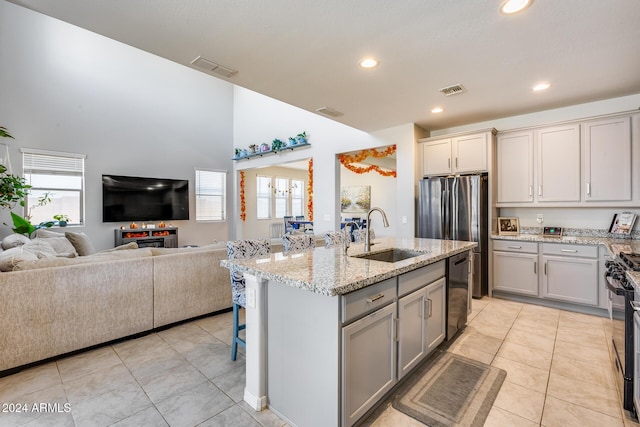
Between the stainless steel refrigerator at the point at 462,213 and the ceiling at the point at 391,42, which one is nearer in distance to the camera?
the ceiling at the point at 391,42

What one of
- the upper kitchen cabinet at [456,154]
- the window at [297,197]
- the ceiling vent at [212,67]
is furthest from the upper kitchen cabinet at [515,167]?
the window at [297,197]

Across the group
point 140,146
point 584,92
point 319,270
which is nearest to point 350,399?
point 319,270

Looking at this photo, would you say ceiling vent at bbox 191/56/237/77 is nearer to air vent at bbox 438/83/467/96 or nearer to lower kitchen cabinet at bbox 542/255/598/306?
air vent at bbox 438/83/467/96

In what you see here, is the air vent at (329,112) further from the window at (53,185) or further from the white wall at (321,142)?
the window at (53,185)

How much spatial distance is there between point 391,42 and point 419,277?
1.92 m

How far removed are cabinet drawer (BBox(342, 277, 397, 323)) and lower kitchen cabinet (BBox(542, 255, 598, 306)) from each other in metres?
3.04

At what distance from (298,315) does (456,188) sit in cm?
340

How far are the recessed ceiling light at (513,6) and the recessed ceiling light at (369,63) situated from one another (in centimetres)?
103

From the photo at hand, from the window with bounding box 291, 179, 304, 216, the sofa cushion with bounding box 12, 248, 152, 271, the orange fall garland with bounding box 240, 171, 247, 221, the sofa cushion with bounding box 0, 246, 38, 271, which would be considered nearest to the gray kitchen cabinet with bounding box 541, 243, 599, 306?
the sofa cushion with bounding box 12, 248, 152, 271

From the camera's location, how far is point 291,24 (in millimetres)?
2178

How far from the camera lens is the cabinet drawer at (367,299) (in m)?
1.50

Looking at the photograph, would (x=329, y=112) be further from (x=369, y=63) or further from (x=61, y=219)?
(x=61, y=219)

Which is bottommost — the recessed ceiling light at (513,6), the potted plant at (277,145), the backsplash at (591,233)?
the backsplash at (591,233)

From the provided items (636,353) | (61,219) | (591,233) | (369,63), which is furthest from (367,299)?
(61,219)
